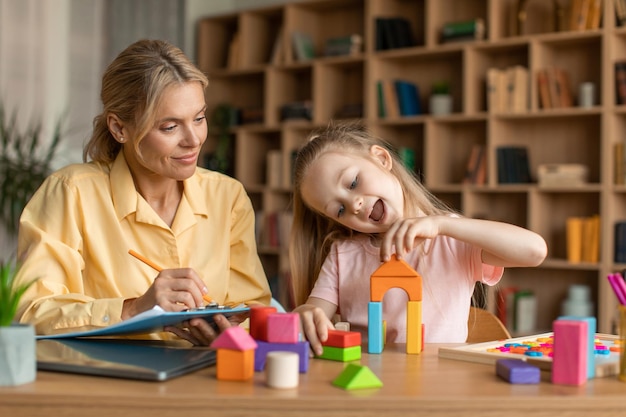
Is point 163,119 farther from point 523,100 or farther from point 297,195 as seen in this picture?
point 523,100

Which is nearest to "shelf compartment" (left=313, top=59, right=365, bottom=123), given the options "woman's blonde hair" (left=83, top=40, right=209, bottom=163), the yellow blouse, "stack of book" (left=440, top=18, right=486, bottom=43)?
"stack of book" (left=440, top=18, right=486, bottom=43)

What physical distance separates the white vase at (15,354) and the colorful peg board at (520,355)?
2.16ft

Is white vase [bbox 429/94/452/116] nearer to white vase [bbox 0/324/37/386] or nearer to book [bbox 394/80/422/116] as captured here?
book [bbox 394/80/422/116]

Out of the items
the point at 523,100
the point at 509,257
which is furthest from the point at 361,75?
the point at 509,257

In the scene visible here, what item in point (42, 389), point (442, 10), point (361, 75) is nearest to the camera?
point (42, 389)

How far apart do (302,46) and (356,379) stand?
4.60 m

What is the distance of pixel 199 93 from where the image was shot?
1751 mm

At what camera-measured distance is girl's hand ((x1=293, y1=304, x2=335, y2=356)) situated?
4.16 feet

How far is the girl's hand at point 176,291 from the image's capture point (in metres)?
1.37

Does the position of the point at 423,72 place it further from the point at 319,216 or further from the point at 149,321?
the point at 149,321

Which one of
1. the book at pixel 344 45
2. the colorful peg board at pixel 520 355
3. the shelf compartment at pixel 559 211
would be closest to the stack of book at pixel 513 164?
the shelf compartment at pixel 559 211

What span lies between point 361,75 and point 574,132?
5.10 ft

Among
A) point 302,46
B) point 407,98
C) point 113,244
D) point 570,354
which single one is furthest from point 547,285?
point 570,354

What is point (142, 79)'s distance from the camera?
172 centimetres
